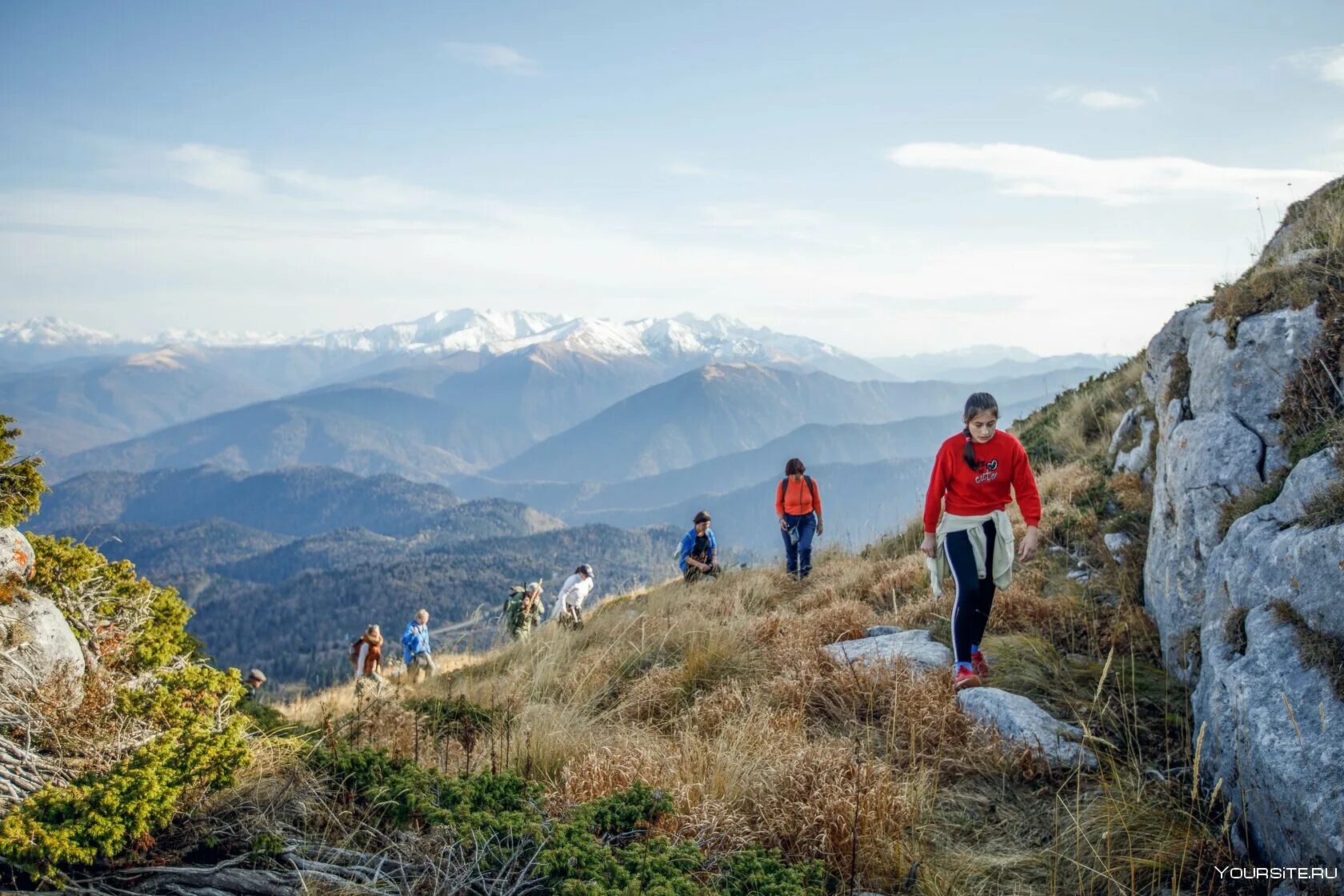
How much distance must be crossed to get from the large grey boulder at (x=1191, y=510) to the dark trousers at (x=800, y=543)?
5.51 metres

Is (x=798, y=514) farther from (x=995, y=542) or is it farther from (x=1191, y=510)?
(x=1191, y=510)

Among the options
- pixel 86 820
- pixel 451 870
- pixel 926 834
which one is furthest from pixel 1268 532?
pixel 86 820

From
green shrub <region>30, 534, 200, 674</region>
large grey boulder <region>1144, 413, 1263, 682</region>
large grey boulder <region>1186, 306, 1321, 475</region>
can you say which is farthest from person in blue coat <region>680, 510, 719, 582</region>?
green shrub <region>30, 534, 200, 674</region>

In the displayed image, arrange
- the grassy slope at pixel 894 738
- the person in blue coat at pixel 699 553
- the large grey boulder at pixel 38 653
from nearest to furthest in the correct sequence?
1. the grassy slope at pixel 894 738
2. the large grey boulder at pixel 38 653
3. the person in blue coat at pixel 699 553

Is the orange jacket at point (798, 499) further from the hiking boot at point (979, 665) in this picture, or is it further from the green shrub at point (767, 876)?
the green shrub at point (767, 876)

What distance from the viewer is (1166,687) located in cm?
495

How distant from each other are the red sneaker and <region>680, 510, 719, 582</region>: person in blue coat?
6.45 m

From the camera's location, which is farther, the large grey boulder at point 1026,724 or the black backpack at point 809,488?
the black backpack at point 809,488

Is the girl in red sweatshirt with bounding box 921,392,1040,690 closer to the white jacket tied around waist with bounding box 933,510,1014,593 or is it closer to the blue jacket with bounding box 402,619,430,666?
the white jacket tied around waist with bounding box 933,510,1014,593

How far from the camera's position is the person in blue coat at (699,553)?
11789 mm

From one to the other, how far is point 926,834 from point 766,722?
1.18 metres

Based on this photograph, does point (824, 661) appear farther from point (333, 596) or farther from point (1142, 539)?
point (333, 596)

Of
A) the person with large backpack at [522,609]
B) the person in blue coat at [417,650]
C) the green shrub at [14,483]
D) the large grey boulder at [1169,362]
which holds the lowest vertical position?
the person in blue coat at [417,650]

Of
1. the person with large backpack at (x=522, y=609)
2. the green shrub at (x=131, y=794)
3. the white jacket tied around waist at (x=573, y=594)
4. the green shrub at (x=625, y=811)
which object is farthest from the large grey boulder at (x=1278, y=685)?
the person with large backpack at (x=522, y=609)
